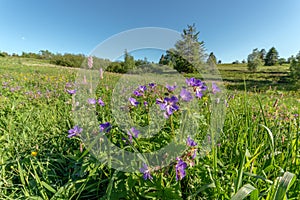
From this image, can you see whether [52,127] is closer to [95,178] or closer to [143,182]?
[95,178]

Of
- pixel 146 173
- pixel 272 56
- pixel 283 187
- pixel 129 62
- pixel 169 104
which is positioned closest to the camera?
pixel 283 187

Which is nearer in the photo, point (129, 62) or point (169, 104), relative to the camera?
point (169, 104)

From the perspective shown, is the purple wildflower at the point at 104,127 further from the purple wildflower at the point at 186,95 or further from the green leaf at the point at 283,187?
the green leaf at the point at 283,187

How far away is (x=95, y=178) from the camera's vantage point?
109 cm

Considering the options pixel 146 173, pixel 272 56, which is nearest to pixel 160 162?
pixel 146 173

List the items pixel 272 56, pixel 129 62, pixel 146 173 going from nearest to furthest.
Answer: pixel 146 173
pixel 129 62
pixel 272 56

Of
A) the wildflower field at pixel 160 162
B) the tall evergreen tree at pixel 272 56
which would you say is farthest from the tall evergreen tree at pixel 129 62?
the tall evergreen tree at pixel 272 56

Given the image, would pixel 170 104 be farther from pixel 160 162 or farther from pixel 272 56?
pixel 272 56

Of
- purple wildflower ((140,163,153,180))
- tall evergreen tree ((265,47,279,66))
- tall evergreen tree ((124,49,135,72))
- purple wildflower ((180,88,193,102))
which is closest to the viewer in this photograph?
purple wildflower ((140,163,153,180))

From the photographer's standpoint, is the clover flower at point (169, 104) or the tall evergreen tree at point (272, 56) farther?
the tall evergreen tree at point (272, 56)

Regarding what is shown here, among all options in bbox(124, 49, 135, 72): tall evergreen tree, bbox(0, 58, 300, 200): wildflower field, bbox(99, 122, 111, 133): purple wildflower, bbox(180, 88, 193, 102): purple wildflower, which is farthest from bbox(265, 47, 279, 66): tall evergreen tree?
bbox(99, 122, 111, 133): purple wildflower

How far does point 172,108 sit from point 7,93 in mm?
4169

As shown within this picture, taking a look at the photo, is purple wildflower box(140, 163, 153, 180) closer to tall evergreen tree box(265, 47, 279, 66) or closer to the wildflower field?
the wildflower field

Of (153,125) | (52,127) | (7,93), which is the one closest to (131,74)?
(153,125)
